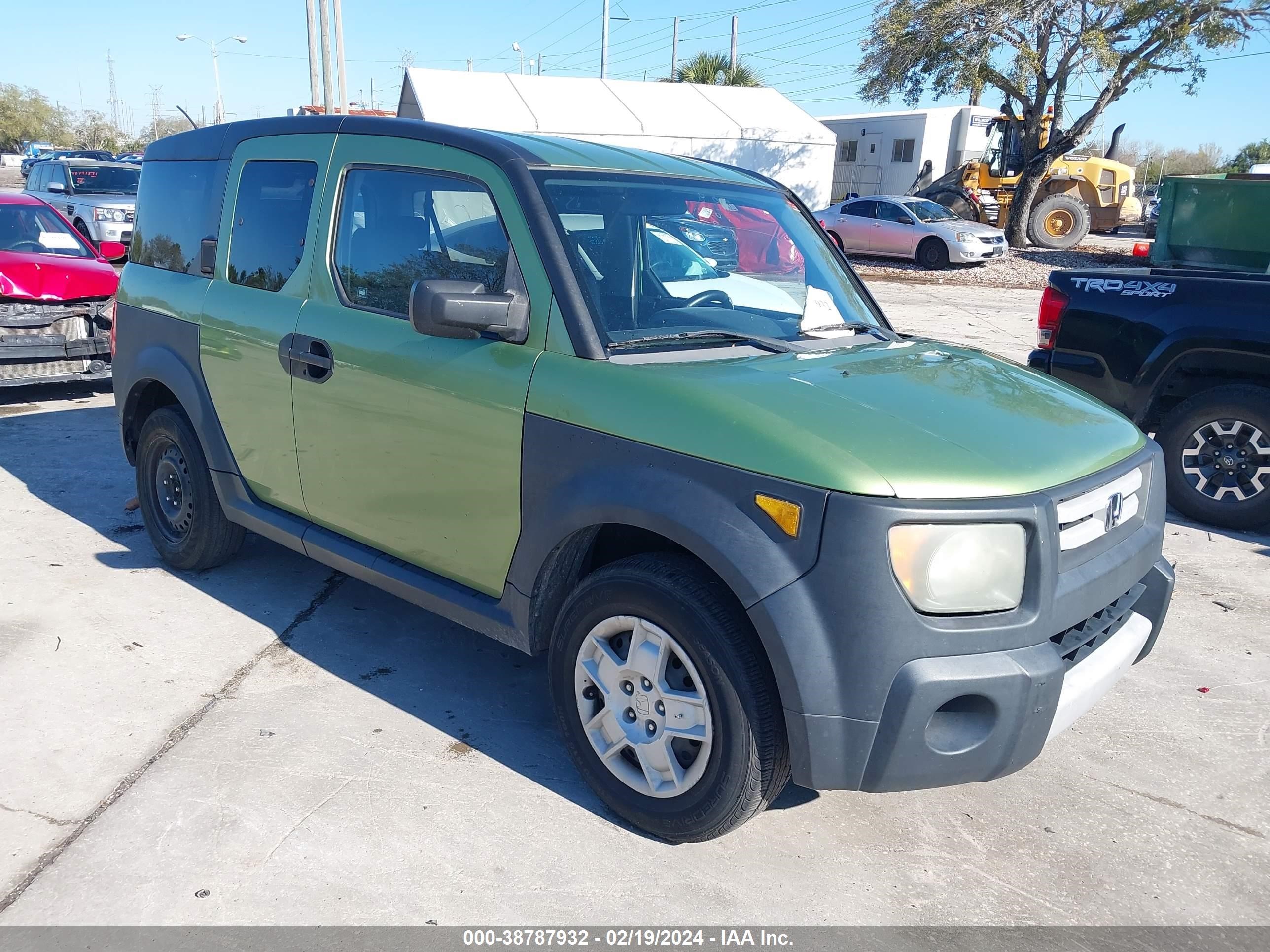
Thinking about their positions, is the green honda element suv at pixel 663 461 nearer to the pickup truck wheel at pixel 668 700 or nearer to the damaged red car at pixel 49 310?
the pickup truck wheel at pixel 668 700

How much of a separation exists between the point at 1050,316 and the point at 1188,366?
0.84m

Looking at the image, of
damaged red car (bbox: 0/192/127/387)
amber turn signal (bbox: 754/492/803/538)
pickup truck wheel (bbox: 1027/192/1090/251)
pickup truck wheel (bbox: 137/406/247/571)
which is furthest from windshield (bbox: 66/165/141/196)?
pickup truck wheel (bbox: 1027/192/1090/251)

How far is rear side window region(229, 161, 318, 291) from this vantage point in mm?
3988

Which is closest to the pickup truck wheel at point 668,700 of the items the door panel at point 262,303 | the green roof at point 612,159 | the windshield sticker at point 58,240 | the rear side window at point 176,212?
the green roof at point 612,159

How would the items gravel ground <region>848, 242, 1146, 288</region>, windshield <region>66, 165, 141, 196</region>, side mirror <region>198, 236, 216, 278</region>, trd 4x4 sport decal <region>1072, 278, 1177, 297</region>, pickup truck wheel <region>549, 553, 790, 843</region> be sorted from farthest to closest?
gravel ground <region>848, 242, 1146, 288</region> → windshield <region>66, 165, 141, 196</region> → trd 4x4 sport decal <region>1072, 278, 1177, 297</region> → side mirror <region>198, 236, 216, 278</region> → pickup truck wheel <region>549, 553, 790, 843</region>

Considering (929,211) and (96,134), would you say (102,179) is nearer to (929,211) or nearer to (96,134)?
(929,211)

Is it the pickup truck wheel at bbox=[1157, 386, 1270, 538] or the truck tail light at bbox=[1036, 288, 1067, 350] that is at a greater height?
the truck tail light at bbox=[1036, 288, 1067, 350]

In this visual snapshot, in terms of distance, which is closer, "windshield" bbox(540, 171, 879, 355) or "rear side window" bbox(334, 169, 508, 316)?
"windshield" bbox(540, 171, 879, 355)

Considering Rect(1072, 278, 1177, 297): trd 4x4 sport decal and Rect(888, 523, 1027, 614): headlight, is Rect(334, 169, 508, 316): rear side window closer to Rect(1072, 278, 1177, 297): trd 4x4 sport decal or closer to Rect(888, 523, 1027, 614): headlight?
Rect(888, 523, 1027, 614): headlight

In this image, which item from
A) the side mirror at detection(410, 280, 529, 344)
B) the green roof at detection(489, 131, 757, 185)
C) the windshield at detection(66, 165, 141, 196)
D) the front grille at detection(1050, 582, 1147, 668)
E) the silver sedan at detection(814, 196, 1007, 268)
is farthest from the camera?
the silver sedan at detection(814, 196, 1007, 268)

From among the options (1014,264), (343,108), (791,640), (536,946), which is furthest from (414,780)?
(343,108)

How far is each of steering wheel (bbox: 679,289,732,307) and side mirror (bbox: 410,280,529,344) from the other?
57 cm

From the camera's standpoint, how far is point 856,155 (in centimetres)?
3662

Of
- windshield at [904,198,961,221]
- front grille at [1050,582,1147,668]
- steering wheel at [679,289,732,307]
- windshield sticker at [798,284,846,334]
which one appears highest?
windshield at [904,198,961,221]
